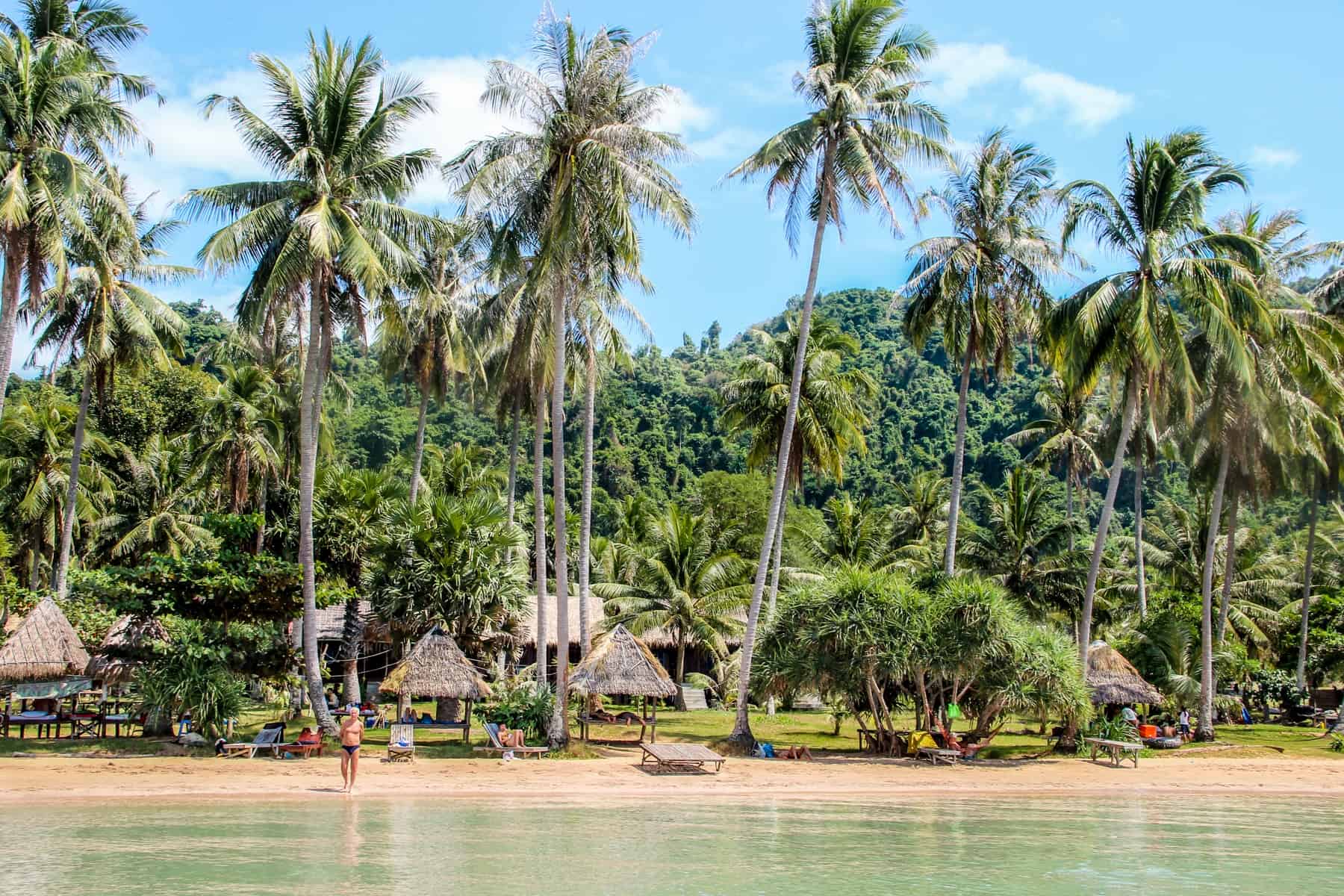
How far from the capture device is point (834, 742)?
25.9m

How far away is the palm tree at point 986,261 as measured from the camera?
26203mm

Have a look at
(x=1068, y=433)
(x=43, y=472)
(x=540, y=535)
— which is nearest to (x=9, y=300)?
(x=540, y=535)

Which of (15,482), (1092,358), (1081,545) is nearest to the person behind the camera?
(1092,358)

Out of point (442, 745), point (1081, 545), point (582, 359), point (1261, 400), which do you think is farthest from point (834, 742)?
point (1081, 545)

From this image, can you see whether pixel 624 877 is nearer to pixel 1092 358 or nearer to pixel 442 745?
pixel 442 745

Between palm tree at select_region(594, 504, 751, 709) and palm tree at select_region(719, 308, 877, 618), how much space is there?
8.51ft

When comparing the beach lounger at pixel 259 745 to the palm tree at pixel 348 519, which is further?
the palm tree at pixel 348 519

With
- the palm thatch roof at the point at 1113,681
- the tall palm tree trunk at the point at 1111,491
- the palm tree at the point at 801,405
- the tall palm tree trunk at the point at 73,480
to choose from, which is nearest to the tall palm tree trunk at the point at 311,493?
the tall palm tree trunk at the point at 73,480

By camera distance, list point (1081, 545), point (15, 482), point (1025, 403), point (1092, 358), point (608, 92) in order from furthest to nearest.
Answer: point (1025, 403) < point (1081, 545) < point (15, 482) < point (1092, 358) < point (608, 92)

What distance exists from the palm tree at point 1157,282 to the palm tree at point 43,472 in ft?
102

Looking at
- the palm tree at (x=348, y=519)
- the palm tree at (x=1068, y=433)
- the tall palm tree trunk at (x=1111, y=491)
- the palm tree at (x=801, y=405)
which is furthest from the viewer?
the palm tree at (x=1068, y=433)

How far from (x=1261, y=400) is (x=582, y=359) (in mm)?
16772

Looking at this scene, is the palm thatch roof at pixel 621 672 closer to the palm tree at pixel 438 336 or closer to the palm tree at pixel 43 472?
the palm tree at pixel 438 336

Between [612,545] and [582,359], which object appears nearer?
[582,359]
